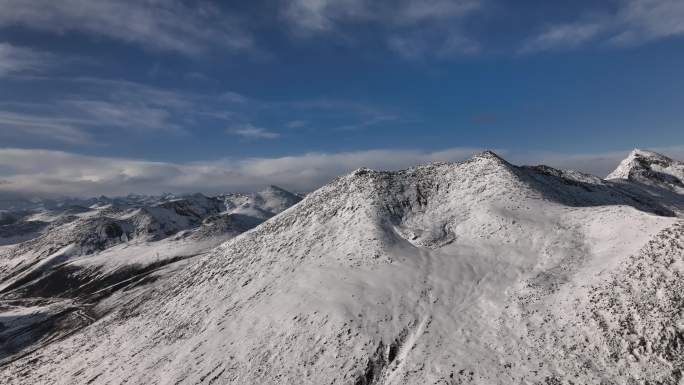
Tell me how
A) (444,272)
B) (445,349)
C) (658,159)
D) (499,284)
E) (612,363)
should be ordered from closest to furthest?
(612,363) < (445,349) < (499,284) < (444,272) < (658,159)

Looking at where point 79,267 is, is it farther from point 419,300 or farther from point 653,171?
point 653,171

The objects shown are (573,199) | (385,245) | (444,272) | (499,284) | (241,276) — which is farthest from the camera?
(573,199)

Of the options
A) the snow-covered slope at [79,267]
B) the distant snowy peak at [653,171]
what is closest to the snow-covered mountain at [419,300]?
the snow-covered slope at [79,267]

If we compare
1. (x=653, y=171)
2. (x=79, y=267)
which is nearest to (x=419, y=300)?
→ (x=653, y=171)

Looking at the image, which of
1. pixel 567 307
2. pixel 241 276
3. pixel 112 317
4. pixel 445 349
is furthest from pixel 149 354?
pixel 567 307

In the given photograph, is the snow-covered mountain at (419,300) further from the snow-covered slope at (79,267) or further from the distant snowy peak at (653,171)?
the distant snowy peak at (653,171)

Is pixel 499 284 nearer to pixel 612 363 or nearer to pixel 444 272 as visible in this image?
pixel 444 272
